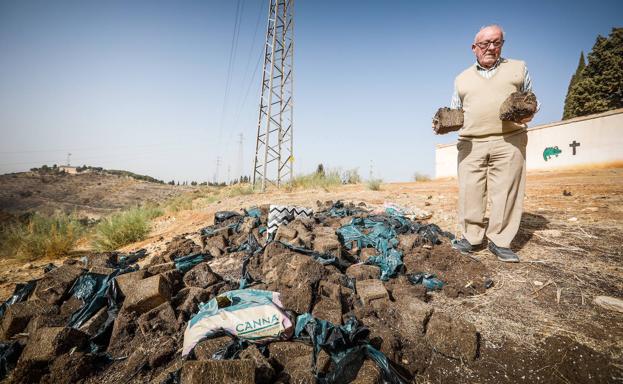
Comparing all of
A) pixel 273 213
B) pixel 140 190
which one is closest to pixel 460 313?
pixel 273 213

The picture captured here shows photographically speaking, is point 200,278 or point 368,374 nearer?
point 368,374

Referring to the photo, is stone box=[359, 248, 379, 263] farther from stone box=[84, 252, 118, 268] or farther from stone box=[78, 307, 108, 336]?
stone box=[84, 252, 118, 268]

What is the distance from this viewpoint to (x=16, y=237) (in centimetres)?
535

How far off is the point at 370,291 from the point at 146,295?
184 centimetres

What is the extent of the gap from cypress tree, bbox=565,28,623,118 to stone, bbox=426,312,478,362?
25.9m

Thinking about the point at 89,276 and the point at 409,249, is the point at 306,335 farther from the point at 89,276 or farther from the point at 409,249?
the point at 89,276

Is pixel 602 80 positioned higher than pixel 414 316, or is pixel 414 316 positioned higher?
pixel 602 80

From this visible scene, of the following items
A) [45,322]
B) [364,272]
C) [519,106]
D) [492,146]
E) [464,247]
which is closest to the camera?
[45,322]

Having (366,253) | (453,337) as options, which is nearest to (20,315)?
(366,253)

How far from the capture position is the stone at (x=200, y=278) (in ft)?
8.54

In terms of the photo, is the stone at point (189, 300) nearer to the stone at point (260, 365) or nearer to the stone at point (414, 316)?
the stone at point (260, 365)

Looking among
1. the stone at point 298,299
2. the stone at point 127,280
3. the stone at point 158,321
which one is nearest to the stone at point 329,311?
the stone at point 298,299

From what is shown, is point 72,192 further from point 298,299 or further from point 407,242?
point 407,242

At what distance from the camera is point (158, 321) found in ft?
6.55
